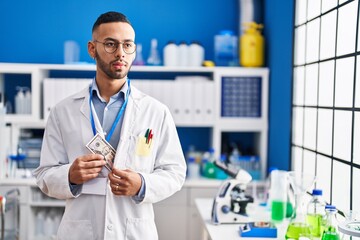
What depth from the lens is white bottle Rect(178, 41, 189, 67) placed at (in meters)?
3.98

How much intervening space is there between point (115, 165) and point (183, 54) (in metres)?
2.22

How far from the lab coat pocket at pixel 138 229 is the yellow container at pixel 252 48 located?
89.5 inches

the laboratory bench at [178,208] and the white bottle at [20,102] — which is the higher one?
the white bottle at [20,102]

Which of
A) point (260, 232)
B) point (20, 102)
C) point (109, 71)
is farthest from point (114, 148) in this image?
point (20, 102)

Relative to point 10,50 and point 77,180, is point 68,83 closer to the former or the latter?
point 10,50

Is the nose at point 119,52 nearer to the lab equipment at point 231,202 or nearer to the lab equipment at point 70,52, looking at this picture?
the lab equipment at point 231,202

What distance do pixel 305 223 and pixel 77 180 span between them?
3.50ft

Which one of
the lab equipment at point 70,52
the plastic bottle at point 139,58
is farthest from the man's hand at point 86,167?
the lab equipment at point 70,52

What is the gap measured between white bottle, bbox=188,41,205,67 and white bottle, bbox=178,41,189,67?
0.03 meters

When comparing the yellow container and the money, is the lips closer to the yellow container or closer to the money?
the money

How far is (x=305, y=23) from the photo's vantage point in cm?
324

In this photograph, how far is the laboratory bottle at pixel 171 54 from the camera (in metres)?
3.96

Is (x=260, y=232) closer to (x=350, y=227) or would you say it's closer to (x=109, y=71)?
(x=350, y=227)

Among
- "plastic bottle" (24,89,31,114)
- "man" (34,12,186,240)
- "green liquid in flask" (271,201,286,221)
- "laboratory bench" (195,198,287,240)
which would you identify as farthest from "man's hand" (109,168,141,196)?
"plastic bottle" (24,89,31,114)
